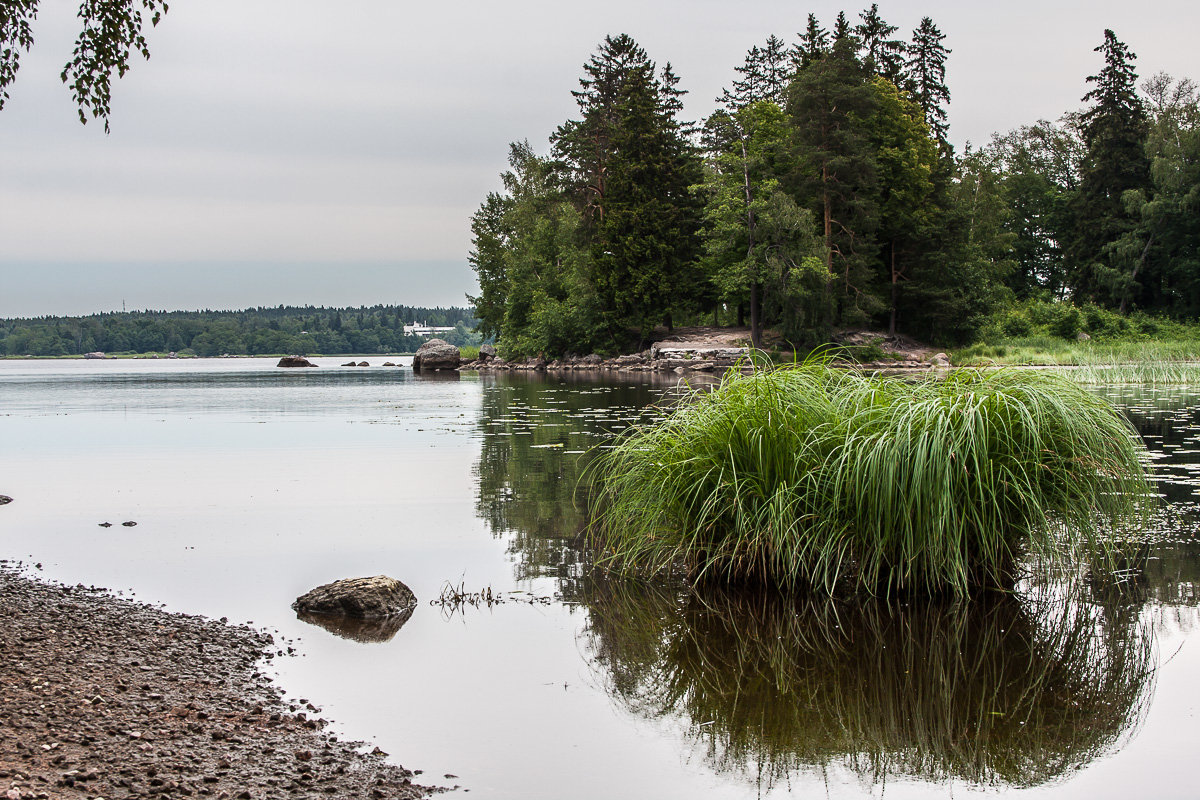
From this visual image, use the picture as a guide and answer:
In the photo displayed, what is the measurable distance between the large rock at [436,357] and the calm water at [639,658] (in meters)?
66.0

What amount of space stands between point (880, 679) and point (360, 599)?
3857mm

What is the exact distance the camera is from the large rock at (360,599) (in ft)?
24.2

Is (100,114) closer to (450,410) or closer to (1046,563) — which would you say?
(1046,563)

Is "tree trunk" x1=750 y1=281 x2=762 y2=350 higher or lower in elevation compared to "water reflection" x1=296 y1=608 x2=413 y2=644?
higher

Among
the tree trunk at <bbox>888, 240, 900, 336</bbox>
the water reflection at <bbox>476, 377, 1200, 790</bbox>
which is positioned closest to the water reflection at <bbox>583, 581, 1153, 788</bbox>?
the water reflection at <bbox>476, 377, 1200, 790</bbox>

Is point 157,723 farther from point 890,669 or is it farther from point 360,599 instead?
point 890,669

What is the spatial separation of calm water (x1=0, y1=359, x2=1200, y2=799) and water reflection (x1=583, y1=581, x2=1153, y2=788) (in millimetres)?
22

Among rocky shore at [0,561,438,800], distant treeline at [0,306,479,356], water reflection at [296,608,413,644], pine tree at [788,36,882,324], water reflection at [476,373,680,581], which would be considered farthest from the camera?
distant treeline at [0,306,479,356]

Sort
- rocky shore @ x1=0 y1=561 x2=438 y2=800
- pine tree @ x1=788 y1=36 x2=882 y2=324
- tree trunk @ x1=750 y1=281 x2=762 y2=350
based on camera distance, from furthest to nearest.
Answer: tree trunk @ x1=750 y1=281 x2=762 y2=350 → pine tree @ x1=788 y1=36 x2=882 y2=324 → rocky shore @ x1=0 y1=561 x2=438 y2=800

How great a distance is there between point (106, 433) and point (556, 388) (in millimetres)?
20969

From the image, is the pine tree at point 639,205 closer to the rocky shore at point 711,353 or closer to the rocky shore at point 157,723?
the rocky shore at point 711,353

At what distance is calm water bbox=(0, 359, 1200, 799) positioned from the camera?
4699mm

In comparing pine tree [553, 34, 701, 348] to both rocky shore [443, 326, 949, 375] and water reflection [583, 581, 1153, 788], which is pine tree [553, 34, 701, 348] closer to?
rocky shore [443, 326, 949, 375]

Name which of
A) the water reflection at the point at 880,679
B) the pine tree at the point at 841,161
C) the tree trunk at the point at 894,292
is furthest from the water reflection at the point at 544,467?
the tree trunk at the point at 894,292
